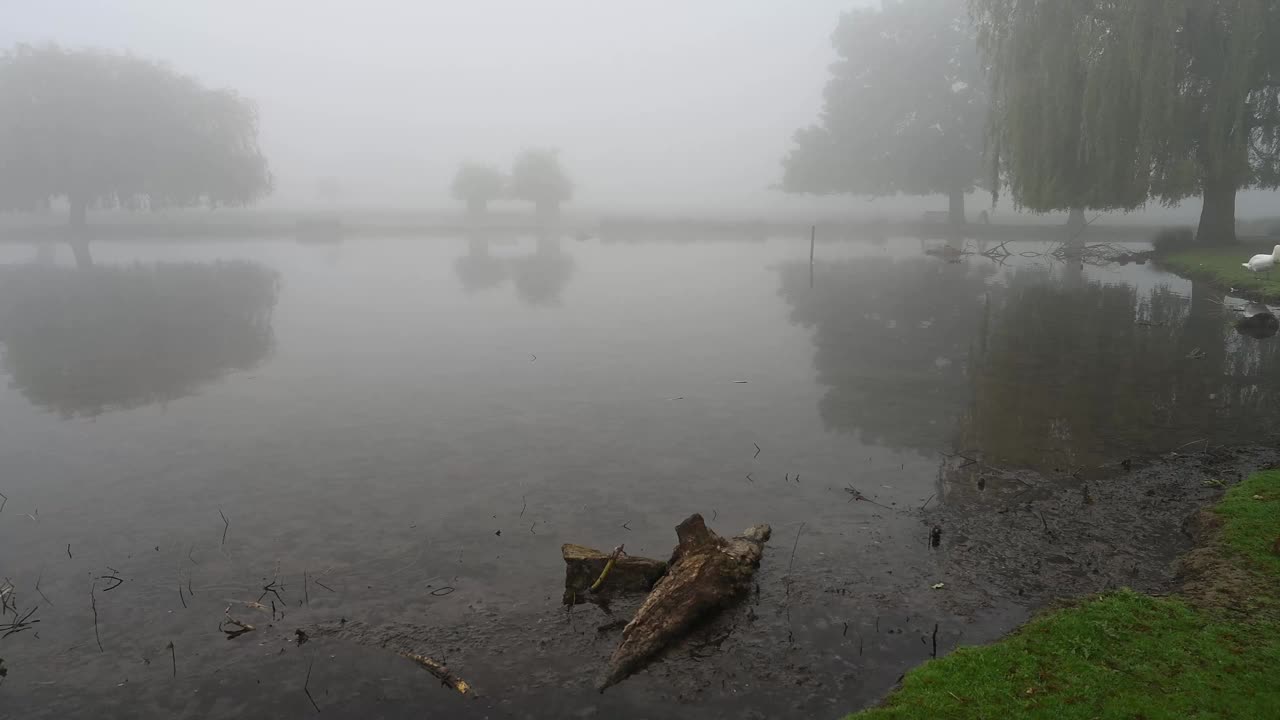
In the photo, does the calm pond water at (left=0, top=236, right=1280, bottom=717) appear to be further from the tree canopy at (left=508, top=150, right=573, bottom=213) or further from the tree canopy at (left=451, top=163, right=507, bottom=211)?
the tree canopy at (left=451, top=163, right=507, bottom=211)

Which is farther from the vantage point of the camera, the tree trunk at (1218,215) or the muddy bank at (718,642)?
the tree trunk at (1218,215)

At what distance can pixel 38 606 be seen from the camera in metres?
7.59

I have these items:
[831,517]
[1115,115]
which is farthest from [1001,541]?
[1115,115]

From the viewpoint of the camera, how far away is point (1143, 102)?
29109 mm

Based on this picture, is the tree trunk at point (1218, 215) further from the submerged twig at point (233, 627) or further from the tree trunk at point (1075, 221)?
the submerged twig at point (233, 627)

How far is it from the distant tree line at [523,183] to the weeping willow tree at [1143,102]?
197 feet

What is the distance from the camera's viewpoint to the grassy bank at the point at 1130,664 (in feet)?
17.3

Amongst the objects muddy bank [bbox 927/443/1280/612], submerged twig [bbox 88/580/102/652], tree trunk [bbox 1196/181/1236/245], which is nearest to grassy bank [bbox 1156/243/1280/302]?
tree trunk [bbox 1196/181/1236/245]

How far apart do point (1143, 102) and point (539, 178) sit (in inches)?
2602

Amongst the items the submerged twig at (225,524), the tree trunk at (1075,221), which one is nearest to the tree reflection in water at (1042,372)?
the submerged twig at (225,524)

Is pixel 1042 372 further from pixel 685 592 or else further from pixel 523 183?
pixel 523 183

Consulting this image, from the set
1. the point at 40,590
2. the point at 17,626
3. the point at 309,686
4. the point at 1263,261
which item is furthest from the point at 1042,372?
the point at 17,626

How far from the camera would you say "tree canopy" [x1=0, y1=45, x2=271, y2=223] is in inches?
2128

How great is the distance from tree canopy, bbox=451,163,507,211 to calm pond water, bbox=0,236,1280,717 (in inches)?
2605
